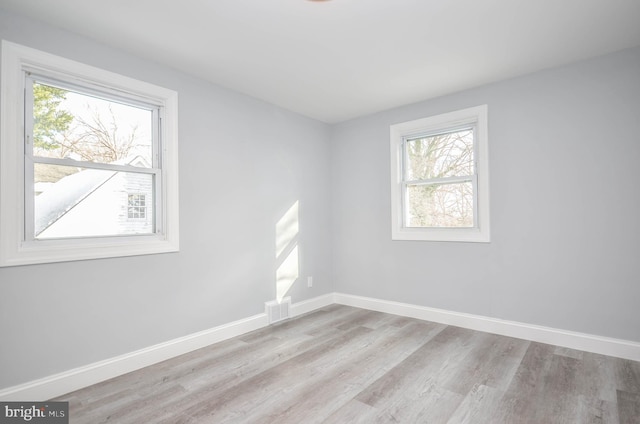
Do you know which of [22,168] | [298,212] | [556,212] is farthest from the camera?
[298,212]

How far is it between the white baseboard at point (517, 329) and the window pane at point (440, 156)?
160cm

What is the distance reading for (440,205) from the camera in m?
3.87

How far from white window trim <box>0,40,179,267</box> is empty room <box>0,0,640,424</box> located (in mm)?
14

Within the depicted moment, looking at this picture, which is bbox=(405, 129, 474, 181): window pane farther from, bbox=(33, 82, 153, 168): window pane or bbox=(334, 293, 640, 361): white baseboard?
bbox=(33, 82, 153, 168): window pane

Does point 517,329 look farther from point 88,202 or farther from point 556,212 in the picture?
point 88,202

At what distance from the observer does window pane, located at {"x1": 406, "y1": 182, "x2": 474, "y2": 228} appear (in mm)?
3684

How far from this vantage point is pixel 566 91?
9.95 feet

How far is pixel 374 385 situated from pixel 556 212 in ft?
7.65

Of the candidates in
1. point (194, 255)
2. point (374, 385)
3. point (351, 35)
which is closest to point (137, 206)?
point (194, 255)

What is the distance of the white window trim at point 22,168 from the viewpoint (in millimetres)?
2123

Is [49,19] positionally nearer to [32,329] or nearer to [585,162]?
[32,329]

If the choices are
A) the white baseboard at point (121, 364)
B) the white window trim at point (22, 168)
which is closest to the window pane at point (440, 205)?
the white baseboard at point (121, 364)

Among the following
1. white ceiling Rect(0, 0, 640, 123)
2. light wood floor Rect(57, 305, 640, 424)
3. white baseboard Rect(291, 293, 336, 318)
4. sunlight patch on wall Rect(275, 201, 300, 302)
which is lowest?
light wood floor Rect(57, 305, 640, 424)

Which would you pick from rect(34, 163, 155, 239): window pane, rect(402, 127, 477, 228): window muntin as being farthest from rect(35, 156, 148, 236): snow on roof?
rect(402, 127, 477, 228): window muntin
